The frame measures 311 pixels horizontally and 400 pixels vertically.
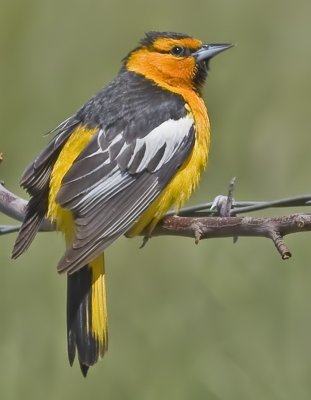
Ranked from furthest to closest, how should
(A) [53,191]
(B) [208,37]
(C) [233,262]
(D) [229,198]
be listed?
(B) [208,37], (C) [233,262], (A) [53,191], (D) [229,198]

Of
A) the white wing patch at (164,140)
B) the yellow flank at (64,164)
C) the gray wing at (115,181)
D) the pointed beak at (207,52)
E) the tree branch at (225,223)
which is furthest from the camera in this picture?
the pointed beak at (207,52)

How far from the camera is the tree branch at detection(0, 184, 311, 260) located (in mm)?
4051

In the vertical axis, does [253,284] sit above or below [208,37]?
below

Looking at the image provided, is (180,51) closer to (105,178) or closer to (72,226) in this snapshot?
(105,178)

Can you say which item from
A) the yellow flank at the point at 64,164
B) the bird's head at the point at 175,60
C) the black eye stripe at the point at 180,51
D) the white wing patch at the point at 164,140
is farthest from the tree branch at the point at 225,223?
the black eye stripe at the point at 180,51

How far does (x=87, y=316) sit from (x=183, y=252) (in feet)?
5.90

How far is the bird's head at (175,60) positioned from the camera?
18.9 feet

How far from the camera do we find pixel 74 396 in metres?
5.77

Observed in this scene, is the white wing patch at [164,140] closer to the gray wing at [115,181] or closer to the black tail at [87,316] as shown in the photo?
the gray wing at [115,181]

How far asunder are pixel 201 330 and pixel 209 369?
0.22 meters

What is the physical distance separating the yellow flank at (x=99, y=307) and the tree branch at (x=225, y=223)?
0.25 metres

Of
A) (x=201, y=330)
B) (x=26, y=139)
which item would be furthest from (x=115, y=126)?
(x=26, y=139)

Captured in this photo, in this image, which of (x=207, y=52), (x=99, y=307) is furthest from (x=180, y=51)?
(x=99, y=307)

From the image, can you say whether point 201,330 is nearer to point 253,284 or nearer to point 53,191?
point 253,284
